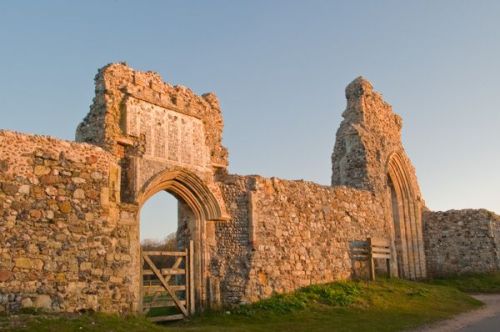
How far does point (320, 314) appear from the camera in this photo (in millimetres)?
12023

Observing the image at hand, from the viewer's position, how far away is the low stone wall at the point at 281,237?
12.8 metres

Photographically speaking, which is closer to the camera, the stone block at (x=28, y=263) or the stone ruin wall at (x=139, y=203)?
the stone block at (x=28, y=263)

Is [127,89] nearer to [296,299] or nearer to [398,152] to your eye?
[296,299]

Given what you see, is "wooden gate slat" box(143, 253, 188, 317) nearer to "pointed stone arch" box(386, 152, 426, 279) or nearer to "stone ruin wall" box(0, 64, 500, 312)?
"stone ruin wall" box(0, 64, 500, 312)

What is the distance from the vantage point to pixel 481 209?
2192cm

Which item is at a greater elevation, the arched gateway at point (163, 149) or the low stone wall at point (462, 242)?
the arched gateway at point (163, 149)

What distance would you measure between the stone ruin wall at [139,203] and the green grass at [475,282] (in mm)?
3101

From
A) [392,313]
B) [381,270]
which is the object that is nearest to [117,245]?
[392,313]

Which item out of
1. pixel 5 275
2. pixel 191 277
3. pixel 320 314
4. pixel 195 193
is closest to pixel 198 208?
pixel 195 193

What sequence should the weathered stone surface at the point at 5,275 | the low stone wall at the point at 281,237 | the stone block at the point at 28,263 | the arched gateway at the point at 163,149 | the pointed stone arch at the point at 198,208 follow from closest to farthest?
the weathered stone surface at the point at 5,275
the stone block at the point at 28,263
the arched gateway at the point at 163,149
the pointed stone arch at the point at 198,208
the low stone wall at the point at 281,237

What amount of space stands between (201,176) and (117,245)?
137 inches

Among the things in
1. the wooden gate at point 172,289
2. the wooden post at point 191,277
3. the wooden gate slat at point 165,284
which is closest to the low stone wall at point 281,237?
the wooden post at point 191,277

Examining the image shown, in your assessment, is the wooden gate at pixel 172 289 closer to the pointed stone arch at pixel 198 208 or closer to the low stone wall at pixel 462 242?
the pointed stone arch at pixel 198 208

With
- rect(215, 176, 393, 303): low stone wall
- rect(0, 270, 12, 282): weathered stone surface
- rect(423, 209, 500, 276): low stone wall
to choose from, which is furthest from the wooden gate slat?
rect(423, 209, 500, 276): low stone wall
